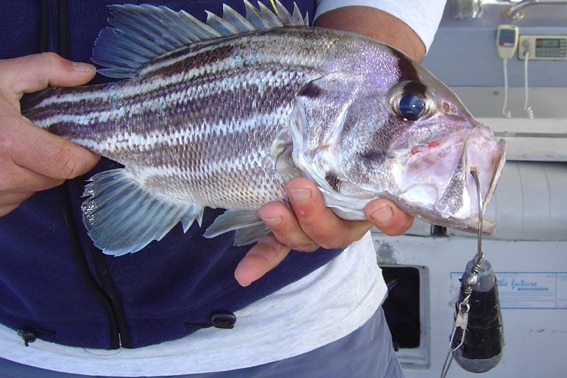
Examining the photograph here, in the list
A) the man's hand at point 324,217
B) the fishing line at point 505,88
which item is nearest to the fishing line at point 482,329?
the man's hand at point 324,217

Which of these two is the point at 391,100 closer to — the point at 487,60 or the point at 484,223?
the point at 484,223

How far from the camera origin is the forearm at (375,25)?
120 cm

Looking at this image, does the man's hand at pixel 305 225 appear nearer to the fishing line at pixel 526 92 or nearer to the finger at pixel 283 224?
the finger at pixel 283 224

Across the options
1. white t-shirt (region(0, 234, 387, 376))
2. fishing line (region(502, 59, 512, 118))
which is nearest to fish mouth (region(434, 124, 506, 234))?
white t-shirt (region(0, 234, 387, 376))

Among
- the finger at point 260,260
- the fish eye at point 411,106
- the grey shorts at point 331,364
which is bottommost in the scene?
the grey shorts at point 331,364

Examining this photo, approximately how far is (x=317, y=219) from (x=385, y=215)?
12 centimetres

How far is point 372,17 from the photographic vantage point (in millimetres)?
1207

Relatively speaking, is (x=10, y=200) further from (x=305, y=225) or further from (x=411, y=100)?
(x=411, y=100)

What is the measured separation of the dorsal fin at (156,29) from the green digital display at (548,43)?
8.45 feet

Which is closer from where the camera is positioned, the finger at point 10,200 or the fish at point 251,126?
the fish at point 251,126

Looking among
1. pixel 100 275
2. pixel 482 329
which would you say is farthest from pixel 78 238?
pixel 482 329

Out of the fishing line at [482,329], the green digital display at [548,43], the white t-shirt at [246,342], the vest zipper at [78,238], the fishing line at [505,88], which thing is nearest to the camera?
the vest zipper at [78,238]

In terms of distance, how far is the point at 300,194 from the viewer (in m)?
0.99

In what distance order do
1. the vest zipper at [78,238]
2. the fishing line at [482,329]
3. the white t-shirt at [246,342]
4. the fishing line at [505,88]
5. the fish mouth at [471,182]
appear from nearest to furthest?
the fish mouth at [471,182] < the vest zipper at [78,238] < the white t-shirt at [246,342] < the fishing line at [482,329] < the fishing line at [505,88]
